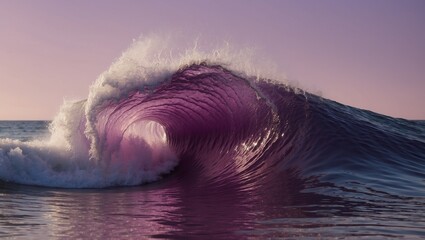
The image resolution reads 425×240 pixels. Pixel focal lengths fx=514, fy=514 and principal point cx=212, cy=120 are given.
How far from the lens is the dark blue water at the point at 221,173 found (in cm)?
551

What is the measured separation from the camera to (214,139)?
554 inches

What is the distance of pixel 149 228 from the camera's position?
5410 millimetres

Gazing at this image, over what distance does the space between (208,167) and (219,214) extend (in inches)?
237

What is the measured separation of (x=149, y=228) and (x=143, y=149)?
324 inches

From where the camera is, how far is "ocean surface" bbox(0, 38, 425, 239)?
5574 millimetres

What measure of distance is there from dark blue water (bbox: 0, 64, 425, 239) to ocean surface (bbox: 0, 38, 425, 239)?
1.1 inches

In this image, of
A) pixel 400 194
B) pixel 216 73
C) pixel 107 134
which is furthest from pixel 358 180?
pixel 107 134

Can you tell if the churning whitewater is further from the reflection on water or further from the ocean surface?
the reflection on water

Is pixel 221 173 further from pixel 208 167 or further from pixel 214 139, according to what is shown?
pixel 214 139

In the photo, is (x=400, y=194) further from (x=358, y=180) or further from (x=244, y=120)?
(x=244, y=120)

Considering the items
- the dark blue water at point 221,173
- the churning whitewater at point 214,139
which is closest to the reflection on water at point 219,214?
the dark blue water at point 221,173

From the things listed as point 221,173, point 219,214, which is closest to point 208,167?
point 221,173

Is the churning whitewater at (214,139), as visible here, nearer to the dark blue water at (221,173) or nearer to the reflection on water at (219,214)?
the dark blue water at (221,173)

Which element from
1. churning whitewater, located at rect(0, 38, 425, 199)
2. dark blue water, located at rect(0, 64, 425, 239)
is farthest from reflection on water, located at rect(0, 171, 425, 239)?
churning whitewater, located at rect(0, 38, 425, 199)
